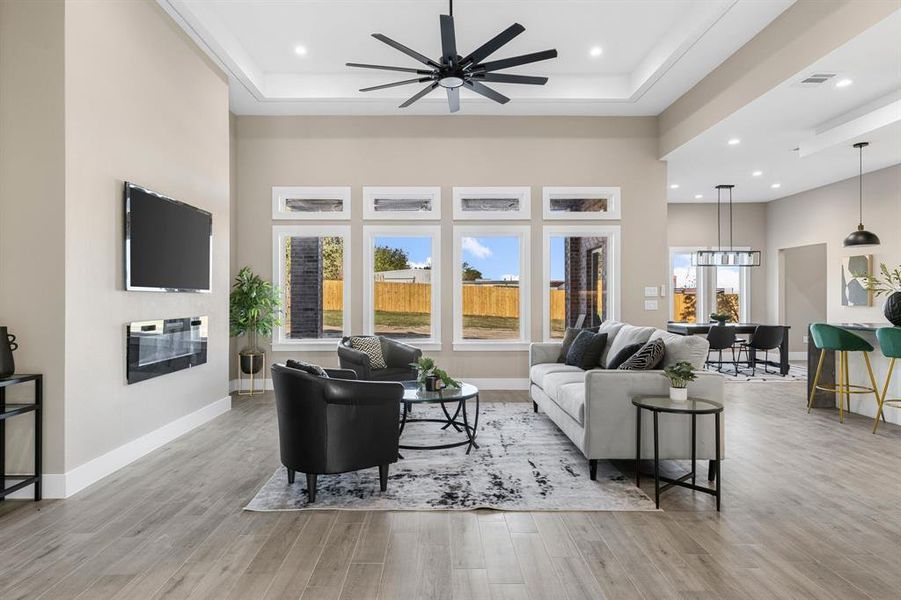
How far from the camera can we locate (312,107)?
654 cm

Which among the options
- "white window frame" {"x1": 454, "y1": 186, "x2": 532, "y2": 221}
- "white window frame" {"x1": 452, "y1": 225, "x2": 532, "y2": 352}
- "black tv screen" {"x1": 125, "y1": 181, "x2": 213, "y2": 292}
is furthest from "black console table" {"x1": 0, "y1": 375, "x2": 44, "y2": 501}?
"white window frame" {"x1": 454, "y1": 186, "x2": 532, "y2": 221}

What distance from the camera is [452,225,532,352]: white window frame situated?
6922mm

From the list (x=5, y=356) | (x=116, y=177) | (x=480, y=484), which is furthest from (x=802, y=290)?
(x=5, y=356)

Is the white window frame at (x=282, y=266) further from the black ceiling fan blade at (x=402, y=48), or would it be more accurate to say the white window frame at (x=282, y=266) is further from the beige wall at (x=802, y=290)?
the beige wall at (x=802, y=290)

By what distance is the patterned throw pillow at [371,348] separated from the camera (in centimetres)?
546

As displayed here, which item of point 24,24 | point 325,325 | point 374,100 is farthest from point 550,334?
point 24,24

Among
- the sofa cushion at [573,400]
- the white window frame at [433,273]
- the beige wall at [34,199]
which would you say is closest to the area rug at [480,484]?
the sofa cushion at [573,400]

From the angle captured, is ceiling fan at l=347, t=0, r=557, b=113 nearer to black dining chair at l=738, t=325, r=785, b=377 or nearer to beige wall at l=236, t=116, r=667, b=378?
beige wall at l=236, t=116, r=667, b=378

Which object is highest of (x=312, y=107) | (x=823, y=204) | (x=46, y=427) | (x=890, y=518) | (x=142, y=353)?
(x=312, y=107)

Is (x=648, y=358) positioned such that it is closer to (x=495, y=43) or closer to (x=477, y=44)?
(x=495, y=43)

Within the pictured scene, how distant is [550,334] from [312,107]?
4.39 m

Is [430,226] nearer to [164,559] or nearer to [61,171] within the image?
[61,171]

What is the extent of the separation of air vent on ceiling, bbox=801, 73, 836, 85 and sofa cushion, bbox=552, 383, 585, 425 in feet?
11.2

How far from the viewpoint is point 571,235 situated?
7016 mm
